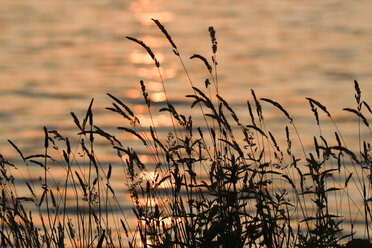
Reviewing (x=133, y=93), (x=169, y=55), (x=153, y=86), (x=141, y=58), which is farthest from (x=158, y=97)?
(x=169, y=55)

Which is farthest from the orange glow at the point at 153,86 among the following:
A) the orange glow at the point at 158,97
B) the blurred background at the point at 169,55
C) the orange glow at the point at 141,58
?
the orange glow at the point at 141,58

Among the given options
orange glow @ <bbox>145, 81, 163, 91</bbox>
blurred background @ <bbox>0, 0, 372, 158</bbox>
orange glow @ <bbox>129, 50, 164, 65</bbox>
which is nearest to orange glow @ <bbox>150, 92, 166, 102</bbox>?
blurred background @ <bbox>0, 0, 372, 158</bbox>

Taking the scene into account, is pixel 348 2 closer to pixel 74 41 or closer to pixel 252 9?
pixel 252 9

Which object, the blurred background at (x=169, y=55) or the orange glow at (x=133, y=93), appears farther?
the orange glow at (x=133, y=93)

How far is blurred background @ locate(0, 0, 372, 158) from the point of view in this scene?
1549 centimetres

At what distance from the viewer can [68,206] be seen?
10.4 m

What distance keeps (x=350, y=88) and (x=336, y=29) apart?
6.60m

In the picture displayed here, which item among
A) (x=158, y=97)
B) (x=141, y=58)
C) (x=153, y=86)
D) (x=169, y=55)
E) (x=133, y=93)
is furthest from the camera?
(x=169, y=55)

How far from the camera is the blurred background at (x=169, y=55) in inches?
610

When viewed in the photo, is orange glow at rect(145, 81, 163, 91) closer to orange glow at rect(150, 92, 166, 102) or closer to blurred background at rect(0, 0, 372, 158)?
blurred background at rect(0, 0, 372, 158)

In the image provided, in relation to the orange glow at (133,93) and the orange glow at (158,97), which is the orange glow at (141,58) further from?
the orange glow at (158,97)

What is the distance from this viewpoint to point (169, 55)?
850 inches

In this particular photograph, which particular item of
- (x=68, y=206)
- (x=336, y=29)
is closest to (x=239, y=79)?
(x=336, y=29)

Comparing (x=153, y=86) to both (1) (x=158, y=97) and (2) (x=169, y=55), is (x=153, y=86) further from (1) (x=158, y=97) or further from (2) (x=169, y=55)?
(2) (x=169, y=55)
